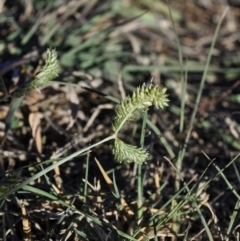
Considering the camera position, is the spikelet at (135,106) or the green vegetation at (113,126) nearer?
the spikelet at (135,106)

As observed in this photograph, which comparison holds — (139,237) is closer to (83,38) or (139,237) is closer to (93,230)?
(93,230)

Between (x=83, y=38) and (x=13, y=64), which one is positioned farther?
(x=83, y=38)

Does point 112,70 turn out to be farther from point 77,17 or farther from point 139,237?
point 139,237

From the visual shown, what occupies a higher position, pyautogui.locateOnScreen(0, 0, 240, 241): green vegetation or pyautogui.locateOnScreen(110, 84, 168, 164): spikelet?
pyautogui.locateOnScreen(110, 84, 168, 164): spikelet

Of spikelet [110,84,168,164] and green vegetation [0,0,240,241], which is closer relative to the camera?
spikelet [110,84,168,164]

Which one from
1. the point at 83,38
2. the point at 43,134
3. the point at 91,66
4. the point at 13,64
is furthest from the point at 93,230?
the point at 83,38

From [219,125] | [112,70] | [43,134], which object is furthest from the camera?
[112,70]

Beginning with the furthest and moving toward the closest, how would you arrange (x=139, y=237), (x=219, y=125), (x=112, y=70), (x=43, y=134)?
(x=112, y=70), (x=219, y=125), (x=43, y=134), (x=139, y=237)

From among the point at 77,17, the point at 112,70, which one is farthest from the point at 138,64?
the point at 77,17

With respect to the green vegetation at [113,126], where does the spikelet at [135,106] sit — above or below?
above

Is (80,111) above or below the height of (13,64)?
below

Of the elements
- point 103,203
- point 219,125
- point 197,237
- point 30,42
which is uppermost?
point 30,42
